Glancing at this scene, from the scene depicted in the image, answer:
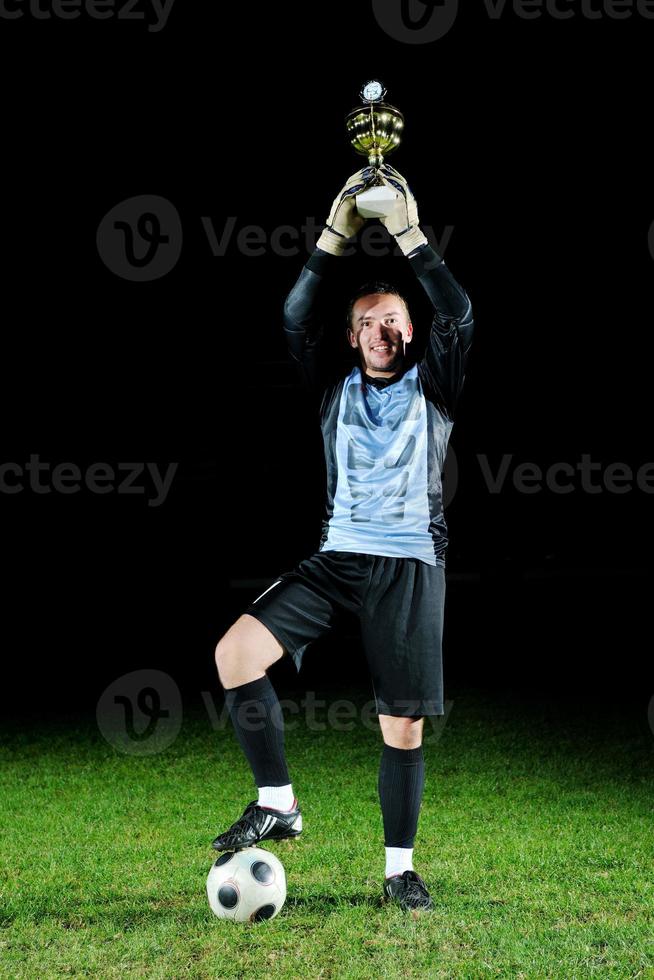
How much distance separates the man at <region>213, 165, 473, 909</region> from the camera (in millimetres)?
2840

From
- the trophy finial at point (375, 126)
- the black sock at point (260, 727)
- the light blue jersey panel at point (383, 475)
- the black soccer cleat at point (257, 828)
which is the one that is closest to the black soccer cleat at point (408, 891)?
the black soccer cleat at point (257, 828)

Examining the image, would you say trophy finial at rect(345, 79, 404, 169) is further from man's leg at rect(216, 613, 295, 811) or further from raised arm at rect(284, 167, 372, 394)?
man's leg at rect(216, 613, 295, 811)

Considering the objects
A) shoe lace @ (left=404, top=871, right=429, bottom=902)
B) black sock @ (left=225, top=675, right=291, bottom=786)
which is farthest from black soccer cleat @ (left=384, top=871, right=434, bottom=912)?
black sock @ (left=225, top=675, right=291, bottom=786)

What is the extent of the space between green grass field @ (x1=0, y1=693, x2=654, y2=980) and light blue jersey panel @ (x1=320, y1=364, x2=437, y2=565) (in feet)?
3.48

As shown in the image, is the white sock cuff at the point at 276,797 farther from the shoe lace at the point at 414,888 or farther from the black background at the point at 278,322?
the black background at the point at 278,322

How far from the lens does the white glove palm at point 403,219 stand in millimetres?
2830

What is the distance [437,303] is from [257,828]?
5.20 feet

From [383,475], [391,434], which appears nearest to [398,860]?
Result: [383,475]

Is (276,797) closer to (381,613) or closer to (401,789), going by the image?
(401,789)

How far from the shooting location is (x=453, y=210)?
32.1 ft

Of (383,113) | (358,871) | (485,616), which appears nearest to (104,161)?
(485,616)

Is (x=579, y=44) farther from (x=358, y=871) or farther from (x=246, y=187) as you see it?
(x=358, y=871)

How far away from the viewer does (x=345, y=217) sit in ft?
9.39

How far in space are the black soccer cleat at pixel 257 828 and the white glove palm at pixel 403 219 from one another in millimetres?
1653
